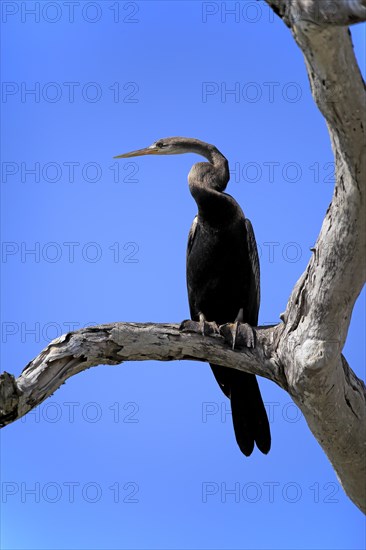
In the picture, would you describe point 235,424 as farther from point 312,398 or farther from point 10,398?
point 10,398

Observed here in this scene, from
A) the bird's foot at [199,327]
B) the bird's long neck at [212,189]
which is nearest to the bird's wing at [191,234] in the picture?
the bird's long neck at [212,189]

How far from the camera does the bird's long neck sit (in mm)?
5012

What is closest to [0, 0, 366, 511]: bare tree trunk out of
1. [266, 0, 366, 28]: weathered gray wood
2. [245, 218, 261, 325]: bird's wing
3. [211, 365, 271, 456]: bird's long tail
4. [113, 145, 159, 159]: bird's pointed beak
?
[266, 0, 366, 28]: weathered gray wood

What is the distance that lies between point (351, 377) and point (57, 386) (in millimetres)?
1405

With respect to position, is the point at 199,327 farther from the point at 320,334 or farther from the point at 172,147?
the point at 172,147

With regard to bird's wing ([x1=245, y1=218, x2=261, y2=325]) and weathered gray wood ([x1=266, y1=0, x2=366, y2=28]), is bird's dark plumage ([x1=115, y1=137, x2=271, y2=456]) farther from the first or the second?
weathered gray wood ([x1=266, y1=0, x2=366, y2=28])

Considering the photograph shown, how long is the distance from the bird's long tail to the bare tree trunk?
69 centimetres

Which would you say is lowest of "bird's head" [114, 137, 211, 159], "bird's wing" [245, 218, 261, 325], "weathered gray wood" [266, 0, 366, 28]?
"weathered gray wood" [266, 0, 366, 28]

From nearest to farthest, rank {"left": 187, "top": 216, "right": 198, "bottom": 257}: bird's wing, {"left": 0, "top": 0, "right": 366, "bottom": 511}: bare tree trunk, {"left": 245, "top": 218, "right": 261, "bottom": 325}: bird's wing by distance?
{"left": 0, "top": 0, "right": 366, "bottom": 511}: bare tree trunk
{"left": 245, "top": 218, "right": 261, "bottom": 325}: bird's wing
{"left": 187, "top": 216, "right": 198, "bottom": 257}: bird's wing

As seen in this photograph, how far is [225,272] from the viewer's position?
5199 mm

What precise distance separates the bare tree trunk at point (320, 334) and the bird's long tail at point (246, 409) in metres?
0.69

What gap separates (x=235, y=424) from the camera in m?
4.99

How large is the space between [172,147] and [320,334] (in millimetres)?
2362

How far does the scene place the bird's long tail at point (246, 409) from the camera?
4.93 meters
